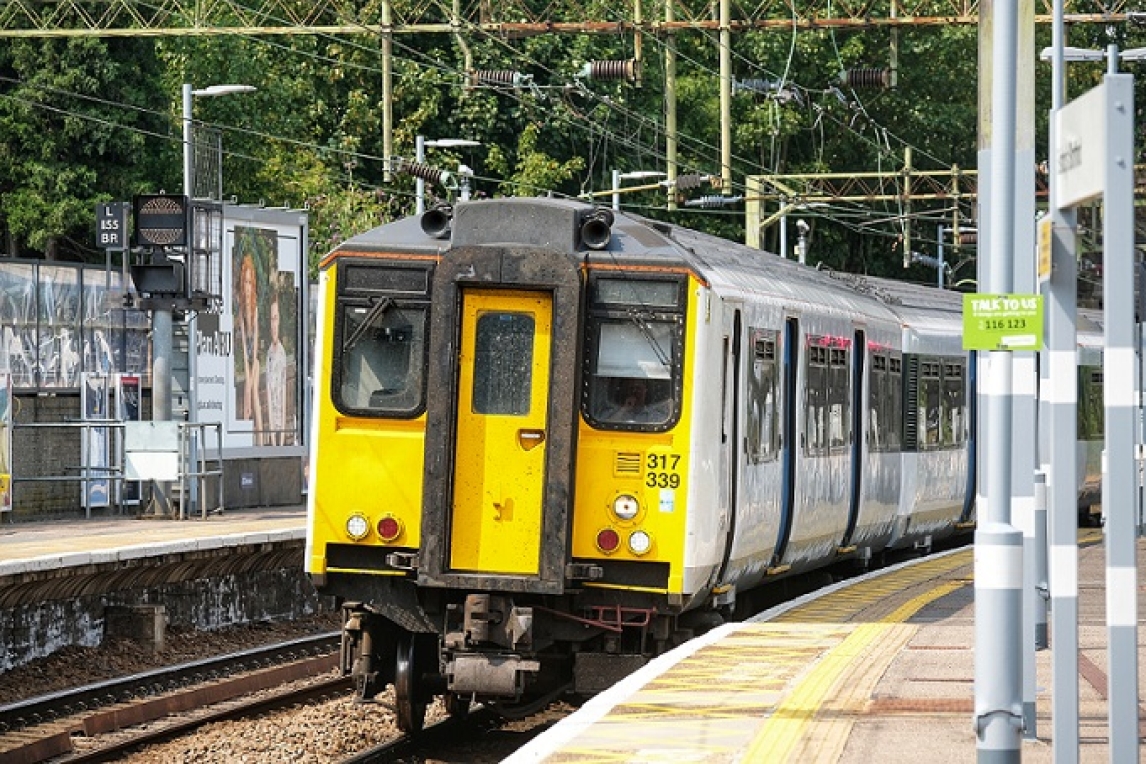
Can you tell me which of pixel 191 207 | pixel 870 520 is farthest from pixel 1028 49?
pixel 191 207

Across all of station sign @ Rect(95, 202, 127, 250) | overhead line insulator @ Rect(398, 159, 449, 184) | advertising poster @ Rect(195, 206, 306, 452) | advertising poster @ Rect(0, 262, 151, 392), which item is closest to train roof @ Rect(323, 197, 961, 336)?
advertising poster @ Rect(0, 262, 151, 392)

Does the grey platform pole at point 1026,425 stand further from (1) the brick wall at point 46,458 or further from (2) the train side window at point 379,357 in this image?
(1) the brick wall at point 46,458

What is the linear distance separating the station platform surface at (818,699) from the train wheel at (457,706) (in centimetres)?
181

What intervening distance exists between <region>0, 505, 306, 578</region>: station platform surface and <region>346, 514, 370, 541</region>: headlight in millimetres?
5106

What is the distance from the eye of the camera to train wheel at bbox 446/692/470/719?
15656 millimetres

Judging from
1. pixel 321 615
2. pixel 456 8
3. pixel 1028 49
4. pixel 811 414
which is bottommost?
pixel 321 615

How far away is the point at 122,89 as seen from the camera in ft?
153

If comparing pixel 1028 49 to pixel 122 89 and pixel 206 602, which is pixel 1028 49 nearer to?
pixel 206 602

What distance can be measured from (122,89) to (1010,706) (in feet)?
131

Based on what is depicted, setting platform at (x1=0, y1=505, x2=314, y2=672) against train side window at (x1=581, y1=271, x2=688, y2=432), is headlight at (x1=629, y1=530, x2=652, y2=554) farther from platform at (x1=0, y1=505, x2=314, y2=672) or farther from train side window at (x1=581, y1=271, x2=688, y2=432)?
platform at (x1=0, y1=505, x2=314, y2=672)

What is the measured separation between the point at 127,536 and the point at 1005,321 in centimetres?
1551

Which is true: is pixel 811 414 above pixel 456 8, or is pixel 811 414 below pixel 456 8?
below

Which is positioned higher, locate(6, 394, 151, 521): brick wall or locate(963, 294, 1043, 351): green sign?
locate(963, 294, 1043, 351): green sign

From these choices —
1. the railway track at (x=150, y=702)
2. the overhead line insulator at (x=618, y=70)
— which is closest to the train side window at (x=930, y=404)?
the overhead line insulator at (x=618, y=70)
